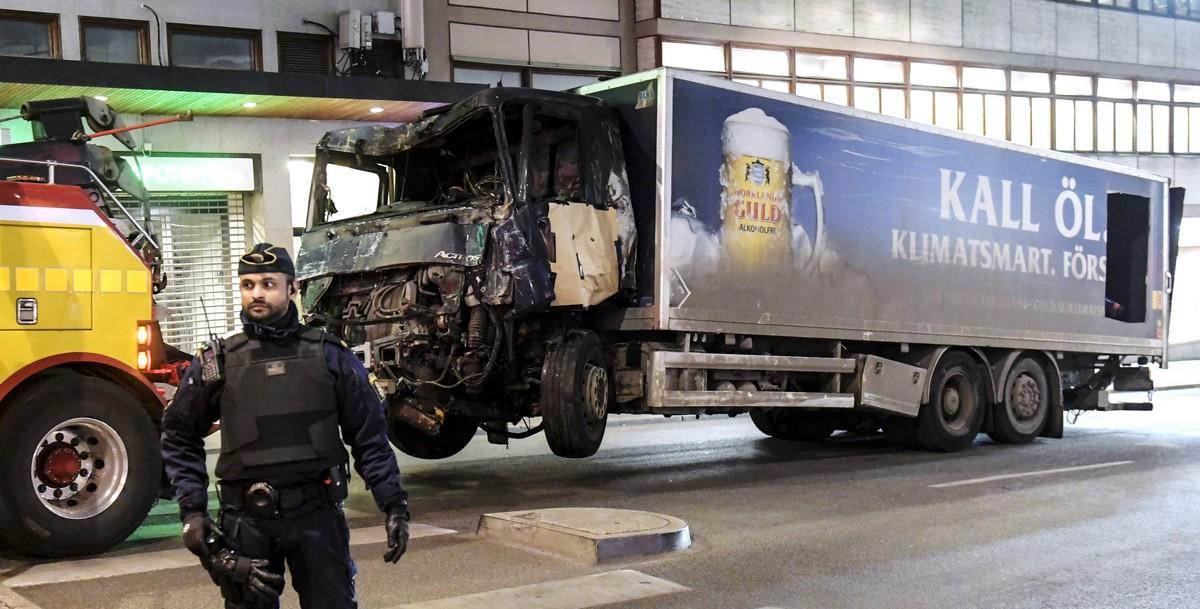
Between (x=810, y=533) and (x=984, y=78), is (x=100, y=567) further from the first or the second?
(x=984, y=78)

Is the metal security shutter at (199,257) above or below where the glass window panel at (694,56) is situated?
below

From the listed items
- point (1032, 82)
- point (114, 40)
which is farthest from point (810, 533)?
point (1032, 82)

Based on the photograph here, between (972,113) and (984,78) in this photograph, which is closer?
(972,113)

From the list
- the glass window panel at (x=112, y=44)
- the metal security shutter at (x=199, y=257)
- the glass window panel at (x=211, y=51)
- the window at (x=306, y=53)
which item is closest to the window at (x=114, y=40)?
the glass window panel at (x=112, y=44)

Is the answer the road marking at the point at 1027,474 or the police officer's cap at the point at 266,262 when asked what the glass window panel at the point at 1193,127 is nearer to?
the road marking at the point at 1027,474

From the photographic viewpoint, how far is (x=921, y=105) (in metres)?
A: 29.2

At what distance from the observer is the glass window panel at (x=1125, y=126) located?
33156 millimetres

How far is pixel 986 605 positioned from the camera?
664cm

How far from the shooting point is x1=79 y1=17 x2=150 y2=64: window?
19.0 meters

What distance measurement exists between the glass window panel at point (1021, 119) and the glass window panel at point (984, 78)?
642mm

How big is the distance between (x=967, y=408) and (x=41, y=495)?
33.3ft

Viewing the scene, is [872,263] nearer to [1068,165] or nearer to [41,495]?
[1068,165]

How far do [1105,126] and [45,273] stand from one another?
30.8 metres

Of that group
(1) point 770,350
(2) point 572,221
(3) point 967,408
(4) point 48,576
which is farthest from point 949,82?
(4) point 48,576
